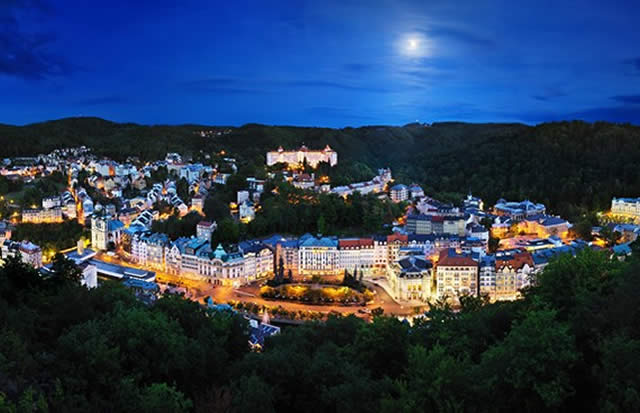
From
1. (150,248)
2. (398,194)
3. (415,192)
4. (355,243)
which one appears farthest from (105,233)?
(415,192)

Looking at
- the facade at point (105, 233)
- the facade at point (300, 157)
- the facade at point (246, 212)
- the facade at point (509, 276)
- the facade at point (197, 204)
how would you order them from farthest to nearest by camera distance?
1. the facade at point (300, 157)
2. the facade at point (197, 204)
3. the facade at point (246, 212)
4. the facade at point (105, 233)
5. the facade at point (509, 276)

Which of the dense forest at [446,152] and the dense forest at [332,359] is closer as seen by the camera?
the dense forest at [332,359]

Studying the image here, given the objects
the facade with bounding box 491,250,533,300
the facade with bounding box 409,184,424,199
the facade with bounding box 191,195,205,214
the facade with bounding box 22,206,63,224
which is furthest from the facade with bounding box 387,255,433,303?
the facade with bounding box 22,206,63,224

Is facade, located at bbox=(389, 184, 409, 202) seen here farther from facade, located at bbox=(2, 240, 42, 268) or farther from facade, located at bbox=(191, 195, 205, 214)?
facade, located at bbox=(2, 240, 42, 268)

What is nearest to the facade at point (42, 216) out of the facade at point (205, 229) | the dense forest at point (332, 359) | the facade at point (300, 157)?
the facade at point (205, 229)

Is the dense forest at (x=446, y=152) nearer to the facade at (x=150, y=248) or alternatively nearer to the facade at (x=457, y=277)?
the facade at (x=150, y=248)

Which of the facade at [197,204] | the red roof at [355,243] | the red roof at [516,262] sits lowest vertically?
the red roof at [516,262]

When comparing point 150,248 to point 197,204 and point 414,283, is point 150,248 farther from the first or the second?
point 414,283
